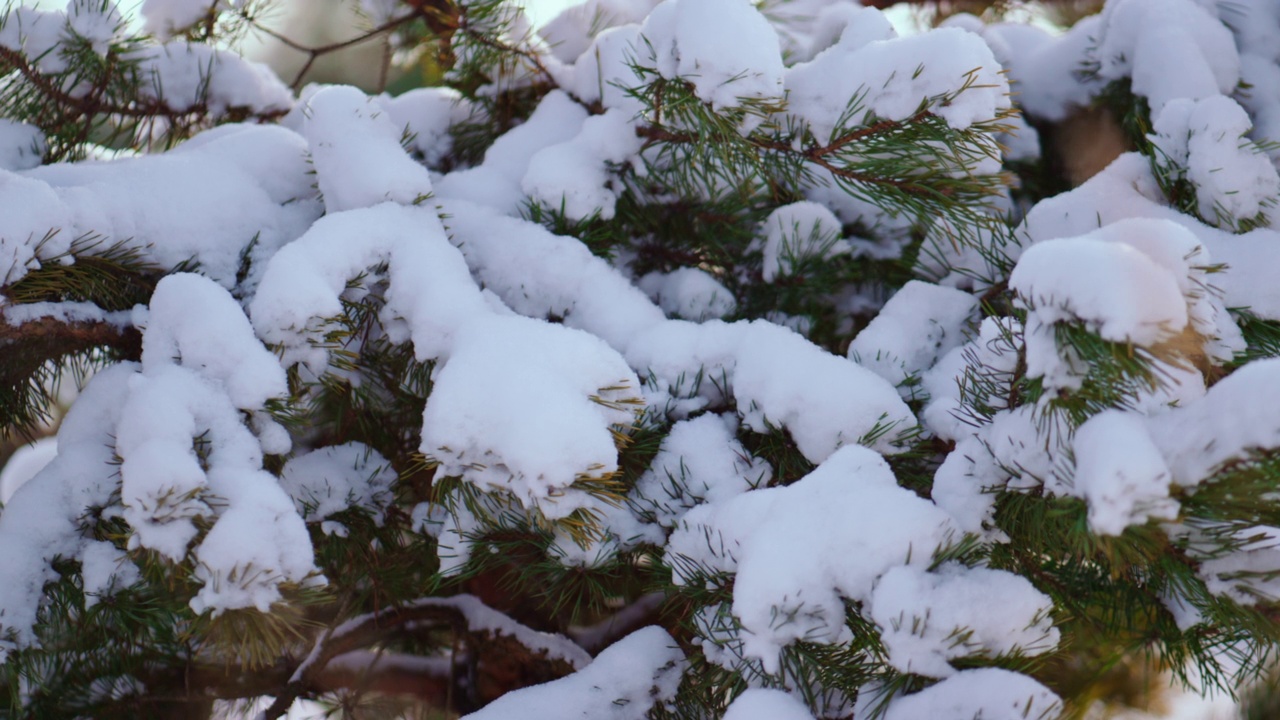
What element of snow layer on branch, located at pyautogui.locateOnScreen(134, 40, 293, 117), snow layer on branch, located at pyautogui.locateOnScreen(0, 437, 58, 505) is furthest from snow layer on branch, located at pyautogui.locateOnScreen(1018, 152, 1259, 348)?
snow layer on branch, located at pyautogui.locateOnScreen(0, 437, 58, 505)

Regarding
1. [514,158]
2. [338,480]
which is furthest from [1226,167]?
[338,480]

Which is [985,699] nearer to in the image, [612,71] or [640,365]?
[640,365]

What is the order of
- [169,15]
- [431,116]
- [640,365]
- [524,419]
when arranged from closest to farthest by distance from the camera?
[524,419], [640,365], [169,15], [431,116]

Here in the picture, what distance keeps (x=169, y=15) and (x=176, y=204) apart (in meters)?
0.41

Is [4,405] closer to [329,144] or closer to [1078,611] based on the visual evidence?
[329,144]

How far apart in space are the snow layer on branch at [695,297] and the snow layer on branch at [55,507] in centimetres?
68

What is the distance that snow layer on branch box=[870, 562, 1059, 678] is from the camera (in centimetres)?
68

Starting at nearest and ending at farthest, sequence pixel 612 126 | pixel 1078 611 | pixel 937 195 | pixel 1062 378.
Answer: pixel 1062 378 < pixel 1078 611 < pixel 937 195 < pixel 612 126

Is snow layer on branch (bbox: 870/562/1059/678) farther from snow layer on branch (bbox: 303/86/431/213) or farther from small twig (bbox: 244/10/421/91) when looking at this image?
small twig (bbox: 244/10/421/91)

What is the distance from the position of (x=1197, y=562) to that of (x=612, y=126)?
2.68 ft

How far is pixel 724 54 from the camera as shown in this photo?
3.03ft

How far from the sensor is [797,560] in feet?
2.41

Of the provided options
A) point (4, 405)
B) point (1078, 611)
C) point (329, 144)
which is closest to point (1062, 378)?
point (1078, 611)

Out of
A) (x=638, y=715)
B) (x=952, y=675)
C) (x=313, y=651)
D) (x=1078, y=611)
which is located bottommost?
(x=313, y=651)
